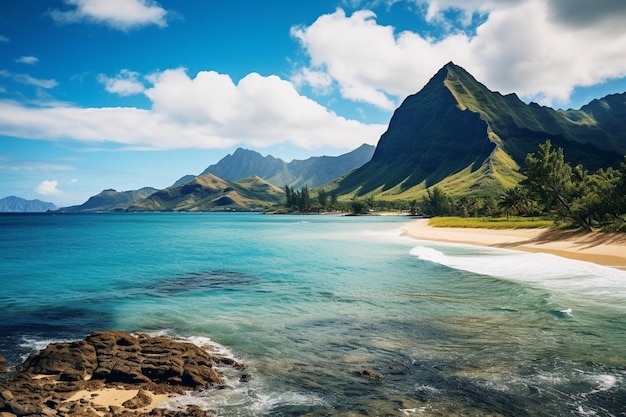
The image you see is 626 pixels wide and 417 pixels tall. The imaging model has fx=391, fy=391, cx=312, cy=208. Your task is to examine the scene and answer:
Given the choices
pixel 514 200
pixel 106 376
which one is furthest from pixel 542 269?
pixel 514 200

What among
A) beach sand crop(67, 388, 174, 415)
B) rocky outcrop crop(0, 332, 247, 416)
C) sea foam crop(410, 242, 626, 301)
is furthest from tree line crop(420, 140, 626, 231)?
beach sand crop(67, 388, 174, 415)

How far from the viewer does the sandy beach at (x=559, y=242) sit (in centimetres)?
5801

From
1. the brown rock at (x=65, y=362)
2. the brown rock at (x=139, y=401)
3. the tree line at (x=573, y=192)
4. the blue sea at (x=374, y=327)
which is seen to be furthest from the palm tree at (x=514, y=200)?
the brown rock at (x=139, y=401)

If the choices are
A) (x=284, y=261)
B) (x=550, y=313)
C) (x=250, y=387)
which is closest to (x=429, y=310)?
(x=550, y=313)

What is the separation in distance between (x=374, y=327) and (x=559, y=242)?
215 feet

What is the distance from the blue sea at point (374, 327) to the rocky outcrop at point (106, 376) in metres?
1.31

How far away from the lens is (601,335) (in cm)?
2347

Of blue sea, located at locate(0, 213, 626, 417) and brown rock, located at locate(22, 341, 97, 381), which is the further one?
brown rock, located at locate(22, 341, 97, 381)

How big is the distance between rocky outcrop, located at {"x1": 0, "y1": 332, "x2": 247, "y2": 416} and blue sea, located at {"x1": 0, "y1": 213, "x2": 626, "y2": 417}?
4.29 feet

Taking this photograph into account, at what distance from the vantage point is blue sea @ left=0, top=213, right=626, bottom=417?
16.1m

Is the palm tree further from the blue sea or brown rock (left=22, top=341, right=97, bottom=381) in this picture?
brown rock (left=22, top=341, right=97, bottom=381)

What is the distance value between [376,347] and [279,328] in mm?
7437

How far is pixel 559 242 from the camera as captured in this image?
248ft

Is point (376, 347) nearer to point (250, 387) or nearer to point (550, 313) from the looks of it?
point (250, 387)
